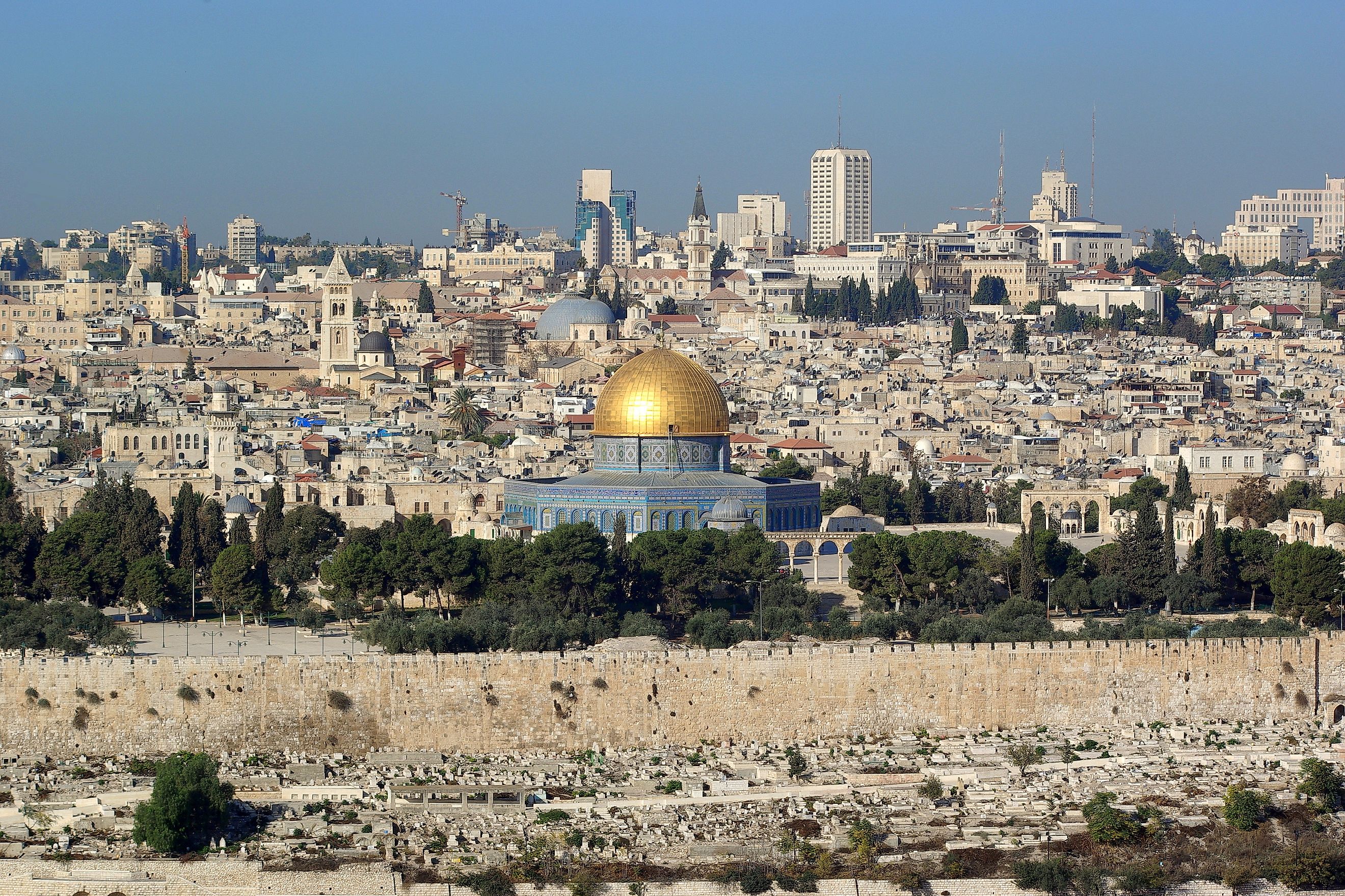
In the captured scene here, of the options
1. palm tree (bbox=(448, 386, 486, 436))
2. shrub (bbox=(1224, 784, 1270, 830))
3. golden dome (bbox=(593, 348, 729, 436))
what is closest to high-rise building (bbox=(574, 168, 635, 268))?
palm tree (bbox=(448, 386, 486, 436))

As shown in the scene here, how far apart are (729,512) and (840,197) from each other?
384 feet

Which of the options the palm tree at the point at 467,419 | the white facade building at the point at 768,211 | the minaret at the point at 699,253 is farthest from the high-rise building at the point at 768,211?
the palm tree at the point at 467,419

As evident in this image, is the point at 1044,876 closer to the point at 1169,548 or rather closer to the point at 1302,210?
the point at 1169,548

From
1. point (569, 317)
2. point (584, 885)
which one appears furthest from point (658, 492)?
point (569, 317)

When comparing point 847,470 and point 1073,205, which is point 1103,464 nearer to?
point 847,470

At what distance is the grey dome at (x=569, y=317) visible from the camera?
302 feet

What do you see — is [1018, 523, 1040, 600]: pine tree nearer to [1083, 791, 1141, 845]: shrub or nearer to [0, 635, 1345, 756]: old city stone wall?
[0, 635, 1345, 756]: old city stone wall

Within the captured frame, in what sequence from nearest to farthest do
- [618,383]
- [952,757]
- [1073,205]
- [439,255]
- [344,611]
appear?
[952,757]
[344,611]
[618,383]
[439,255]
[1073,205]

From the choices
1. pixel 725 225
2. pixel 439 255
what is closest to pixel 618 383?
pixel 439 255

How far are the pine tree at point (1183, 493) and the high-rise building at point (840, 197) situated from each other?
109 meters

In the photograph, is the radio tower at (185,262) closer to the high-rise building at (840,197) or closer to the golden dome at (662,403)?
the high-rise building at (840,197)

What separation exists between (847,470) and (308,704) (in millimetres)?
28129

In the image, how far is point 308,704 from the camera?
32250 millimetres

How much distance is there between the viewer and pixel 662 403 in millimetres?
48250
